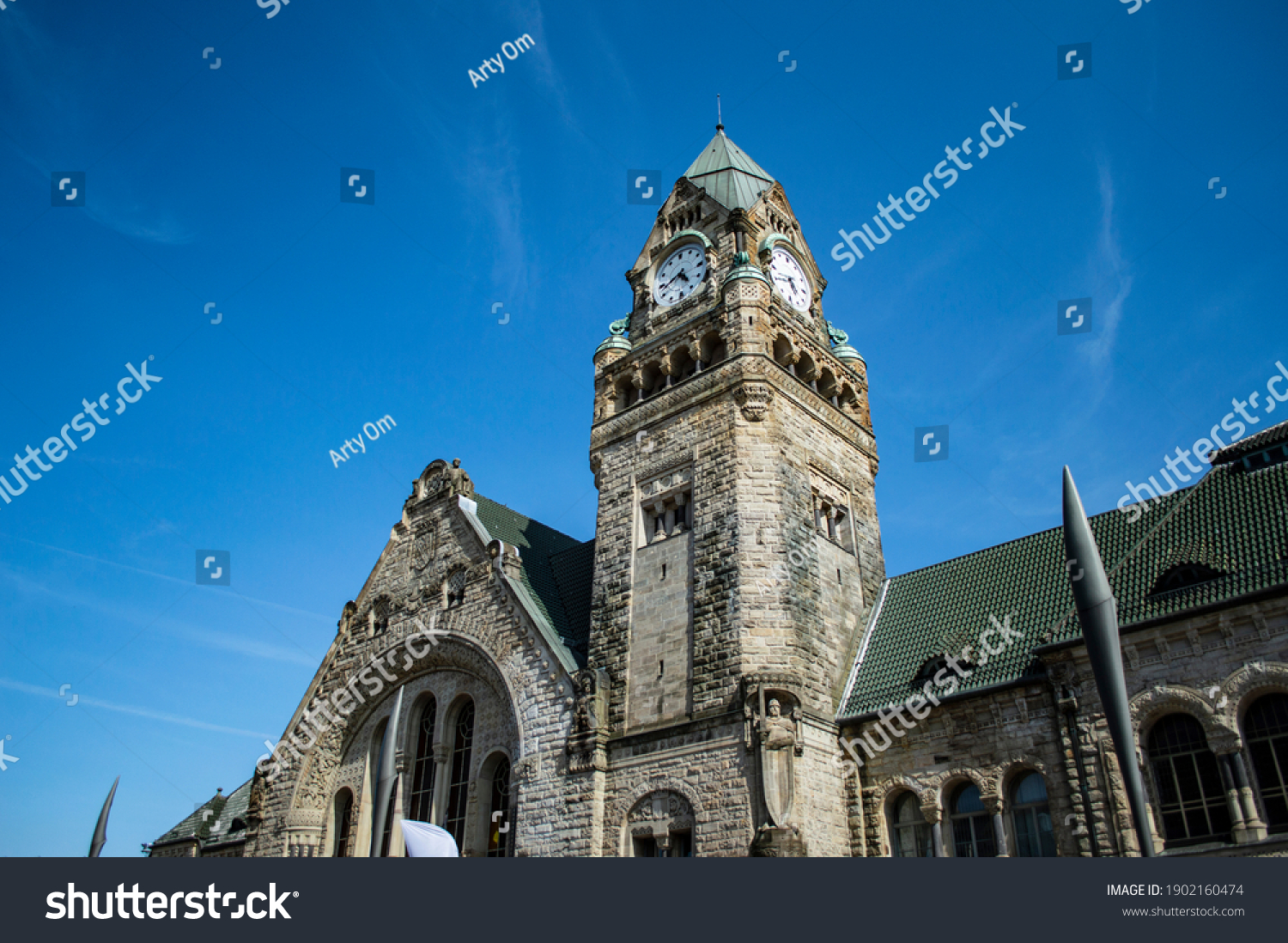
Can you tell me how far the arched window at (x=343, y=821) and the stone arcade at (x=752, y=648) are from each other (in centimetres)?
9

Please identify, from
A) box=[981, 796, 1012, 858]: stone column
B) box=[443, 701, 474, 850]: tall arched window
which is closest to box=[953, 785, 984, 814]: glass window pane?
box=[981, 796, 1012, 858]: stone column

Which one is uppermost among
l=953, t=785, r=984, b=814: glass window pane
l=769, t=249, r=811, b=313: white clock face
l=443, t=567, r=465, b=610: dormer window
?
l=769, t=249, r=811, b=313: white clock face

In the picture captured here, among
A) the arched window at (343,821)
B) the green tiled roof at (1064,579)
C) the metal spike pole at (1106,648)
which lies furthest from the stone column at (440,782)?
the metal spike pole at (1106,648)

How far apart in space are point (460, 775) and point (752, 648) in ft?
37.5

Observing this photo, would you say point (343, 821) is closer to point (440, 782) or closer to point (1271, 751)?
point (440, 782)

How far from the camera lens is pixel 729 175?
113ft

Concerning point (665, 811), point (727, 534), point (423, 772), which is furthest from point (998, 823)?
point (423, 772)

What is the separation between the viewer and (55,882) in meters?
13.1

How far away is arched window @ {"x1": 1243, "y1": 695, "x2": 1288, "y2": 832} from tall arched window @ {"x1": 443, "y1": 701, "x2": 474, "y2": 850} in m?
20.2

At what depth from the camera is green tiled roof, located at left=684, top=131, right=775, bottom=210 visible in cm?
3347

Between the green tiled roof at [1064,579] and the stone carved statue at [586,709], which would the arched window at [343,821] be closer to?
the stone carved statue at [586,709]

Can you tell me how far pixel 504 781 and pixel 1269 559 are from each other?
2056cm

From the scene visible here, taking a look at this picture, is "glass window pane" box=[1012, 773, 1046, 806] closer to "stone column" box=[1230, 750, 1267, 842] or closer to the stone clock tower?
"stone column" box=[1230, 750, 1267, 842]

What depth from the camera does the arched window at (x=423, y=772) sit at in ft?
96.9
